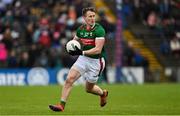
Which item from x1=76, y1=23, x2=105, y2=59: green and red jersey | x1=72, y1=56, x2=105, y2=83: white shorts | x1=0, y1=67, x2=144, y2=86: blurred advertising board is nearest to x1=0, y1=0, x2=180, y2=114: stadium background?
x1=0, y1=67, x2=144, y2=86: blurred advertising board

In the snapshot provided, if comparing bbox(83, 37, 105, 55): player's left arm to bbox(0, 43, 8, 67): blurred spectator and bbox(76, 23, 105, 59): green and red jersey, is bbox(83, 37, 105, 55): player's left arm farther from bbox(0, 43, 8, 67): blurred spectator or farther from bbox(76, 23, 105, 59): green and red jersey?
bbox(0, 43, 8, 67): blurred spectator

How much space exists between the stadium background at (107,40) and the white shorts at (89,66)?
615 inches

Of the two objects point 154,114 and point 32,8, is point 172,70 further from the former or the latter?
point 154,114

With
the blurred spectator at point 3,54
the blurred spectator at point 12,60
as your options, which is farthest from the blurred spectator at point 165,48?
the blurred spectator at point 3,54

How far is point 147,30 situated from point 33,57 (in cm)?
769

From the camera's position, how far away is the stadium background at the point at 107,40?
33906 mm

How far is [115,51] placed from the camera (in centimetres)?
3709

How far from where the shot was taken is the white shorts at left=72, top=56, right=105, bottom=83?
1647cm

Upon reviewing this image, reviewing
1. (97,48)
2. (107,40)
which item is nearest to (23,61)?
(107,40)

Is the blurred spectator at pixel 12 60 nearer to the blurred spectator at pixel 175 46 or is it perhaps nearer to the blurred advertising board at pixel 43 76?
the blurred advertising board at pixel 43 76

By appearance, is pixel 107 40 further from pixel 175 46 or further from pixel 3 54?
pixel 3 54

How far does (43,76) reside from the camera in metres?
34.0

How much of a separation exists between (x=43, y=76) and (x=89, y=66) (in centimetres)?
1760

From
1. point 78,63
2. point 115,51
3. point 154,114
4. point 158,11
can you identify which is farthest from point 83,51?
point 158,11
